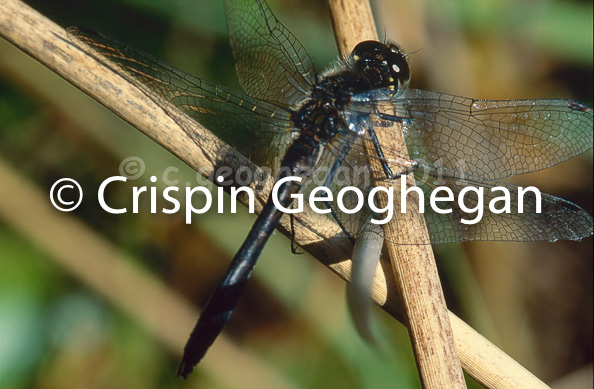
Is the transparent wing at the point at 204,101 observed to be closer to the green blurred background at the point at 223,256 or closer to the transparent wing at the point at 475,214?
the transparent wing at the point at 475,214

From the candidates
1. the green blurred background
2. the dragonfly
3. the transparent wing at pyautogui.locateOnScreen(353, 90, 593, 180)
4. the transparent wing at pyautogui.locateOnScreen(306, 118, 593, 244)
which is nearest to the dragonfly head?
the dragonfly

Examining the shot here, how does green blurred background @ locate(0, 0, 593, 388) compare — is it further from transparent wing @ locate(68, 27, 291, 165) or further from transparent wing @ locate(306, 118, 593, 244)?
transparent wing @ locate(306, 118, 593, 244)

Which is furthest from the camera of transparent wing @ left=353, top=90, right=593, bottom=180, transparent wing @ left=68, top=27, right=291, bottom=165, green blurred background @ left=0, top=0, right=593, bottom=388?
green blurred background @ left=0, top=0, right=593, bottom=388

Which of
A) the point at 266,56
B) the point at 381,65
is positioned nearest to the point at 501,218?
the point at 381,65

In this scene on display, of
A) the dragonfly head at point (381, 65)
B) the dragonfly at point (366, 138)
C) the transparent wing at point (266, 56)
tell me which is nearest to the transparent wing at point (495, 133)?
the dragonfly at point (366, 138)

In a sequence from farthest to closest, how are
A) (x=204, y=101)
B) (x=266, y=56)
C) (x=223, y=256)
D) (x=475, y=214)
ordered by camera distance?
(x=223, y=256), (x=266, y=56), (x=204, y=101), (x=475, y=214)

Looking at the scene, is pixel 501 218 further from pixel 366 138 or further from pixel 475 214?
pixel 366 138
